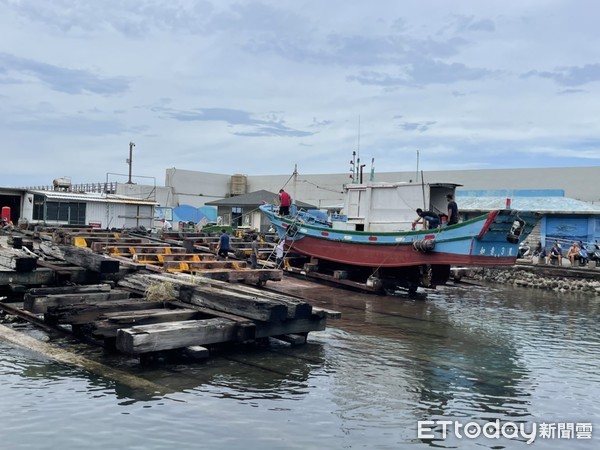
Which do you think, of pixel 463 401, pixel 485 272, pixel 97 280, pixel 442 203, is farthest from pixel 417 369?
pixel 485 272

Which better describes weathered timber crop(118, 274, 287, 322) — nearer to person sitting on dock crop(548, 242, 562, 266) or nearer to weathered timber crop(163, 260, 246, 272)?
weathered timber crop(163, 260, 246, 272)

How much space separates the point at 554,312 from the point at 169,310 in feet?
40.1

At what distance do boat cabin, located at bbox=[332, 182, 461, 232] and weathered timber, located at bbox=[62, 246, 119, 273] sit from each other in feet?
33.8

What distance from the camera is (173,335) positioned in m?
7.81

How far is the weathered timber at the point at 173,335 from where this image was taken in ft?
24.4

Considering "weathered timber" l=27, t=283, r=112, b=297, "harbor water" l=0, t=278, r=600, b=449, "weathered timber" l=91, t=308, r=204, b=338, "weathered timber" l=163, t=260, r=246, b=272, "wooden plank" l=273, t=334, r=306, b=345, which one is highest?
"weathered timber" l=163, t=260, r=246, b=272

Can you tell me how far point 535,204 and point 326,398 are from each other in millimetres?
25747

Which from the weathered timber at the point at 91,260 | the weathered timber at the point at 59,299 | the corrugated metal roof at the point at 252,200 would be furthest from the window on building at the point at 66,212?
the weathered timber at the point at 59,299

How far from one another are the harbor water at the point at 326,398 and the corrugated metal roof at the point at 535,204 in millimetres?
18168

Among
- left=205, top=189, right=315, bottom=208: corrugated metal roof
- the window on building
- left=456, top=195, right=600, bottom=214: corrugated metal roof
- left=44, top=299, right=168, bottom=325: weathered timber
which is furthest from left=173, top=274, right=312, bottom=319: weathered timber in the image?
left=205, top=189, right=315, bottom=208: corrugated metal roof

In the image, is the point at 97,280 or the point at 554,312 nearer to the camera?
the point at 97,280

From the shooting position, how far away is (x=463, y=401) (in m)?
7.45

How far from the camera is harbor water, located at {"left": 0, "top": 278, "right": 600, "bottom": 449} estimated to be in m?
6.00

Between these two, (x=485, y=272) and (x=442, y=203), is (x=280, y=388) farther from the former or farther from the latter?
(x=485, y=272)
